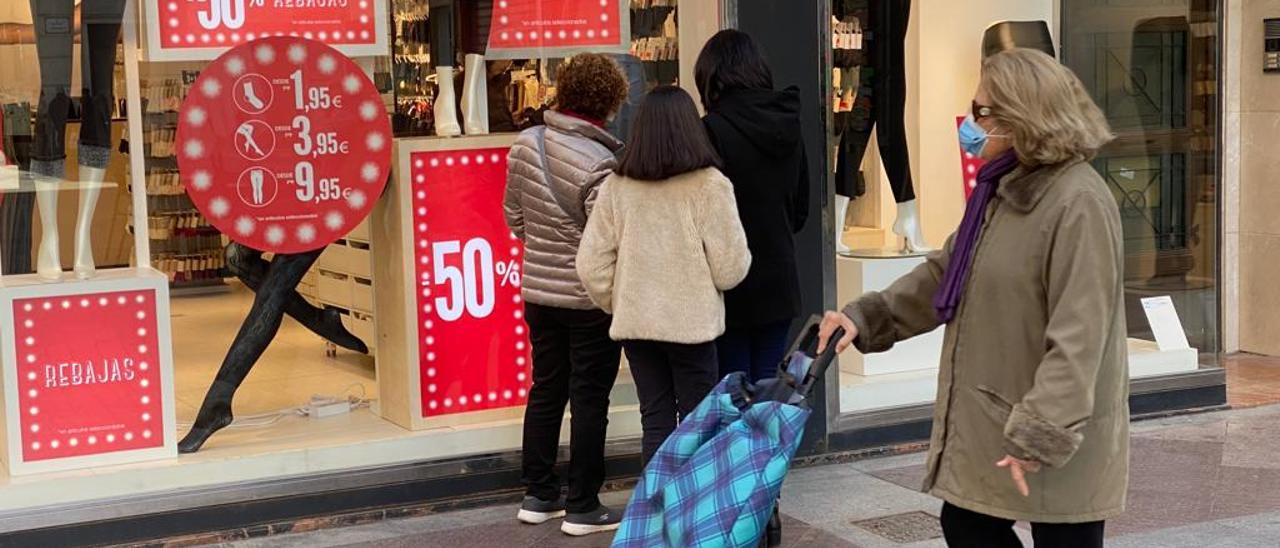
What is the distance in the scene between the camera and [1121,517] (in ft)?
19.1

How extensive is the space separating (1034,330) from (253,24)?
3.38m

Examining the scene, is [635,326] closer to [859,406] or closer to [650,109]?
[650,109]

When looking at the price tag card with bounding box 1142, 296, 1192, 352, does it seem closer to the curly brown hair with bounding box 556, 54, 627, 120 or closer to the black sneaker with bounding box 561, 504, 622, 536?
the black sneaker with bounding box 561, 504, 622, 536

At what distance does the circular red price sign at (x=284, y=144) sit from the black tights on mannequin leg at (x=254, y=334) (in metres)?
0.07

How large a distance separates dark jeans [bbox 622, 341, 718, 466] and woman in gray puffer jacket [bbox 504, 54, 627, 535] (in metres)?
0.34

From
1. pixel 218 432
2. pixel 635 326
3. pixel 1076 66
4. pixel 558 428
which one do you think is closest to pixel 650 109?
pixel 635 326

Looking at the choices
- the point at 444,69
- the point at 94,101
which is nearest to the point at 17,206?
the point at 94,101

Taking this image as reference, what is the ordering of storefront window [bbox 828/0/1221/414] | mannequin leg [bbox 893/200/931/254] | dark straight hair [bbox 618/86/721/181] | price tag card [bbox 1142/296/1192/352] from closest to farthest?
dark straight hair [bbox 618/86/721/181] → storefront window [bbox 828/0/1221/414] → mannequin leg [bbox 893/200/931/254] → price tag card [bbox 1142/296/1192/352]

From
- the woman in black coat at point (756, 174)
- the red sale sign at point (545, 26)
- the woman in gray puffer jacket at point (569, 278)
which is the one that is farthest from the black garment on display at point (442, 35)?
the woman in black coat at point (756, 174)

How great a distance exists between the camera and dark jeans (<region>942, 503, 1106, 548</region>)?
3.41 m

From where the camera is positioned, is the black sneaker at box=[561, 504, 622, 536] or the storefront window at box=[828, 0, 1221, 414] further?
the storefront window at box=[828, 0, 1221, 414]

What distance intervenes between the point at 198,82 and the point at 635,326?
73.6 inches

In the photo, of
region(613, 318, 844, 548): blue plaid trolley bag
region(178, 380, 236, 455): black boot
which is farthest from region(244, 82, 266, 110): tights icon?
region(613, 318, 844, 548): blue plaid trolley bag

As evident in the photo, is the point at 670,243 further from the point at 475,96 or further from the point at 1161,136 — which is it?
the point at 1161,136
